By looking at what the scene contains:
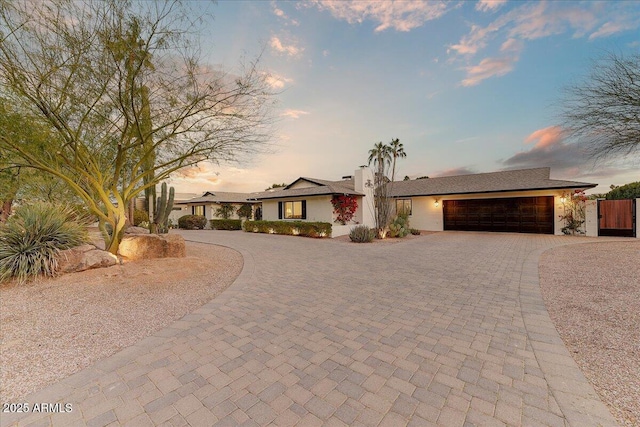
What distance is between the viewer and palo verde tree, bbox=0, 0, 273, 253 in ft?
17.4

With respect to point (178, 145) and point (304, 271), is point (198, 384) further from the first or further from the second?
point (178, 145)

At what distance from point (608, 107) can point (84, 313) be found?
15.9 meters

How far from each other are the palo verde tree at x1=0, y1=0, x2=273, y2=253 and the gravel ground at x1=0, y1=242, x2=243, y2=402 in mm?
2734

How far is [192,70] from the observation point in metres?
6.81

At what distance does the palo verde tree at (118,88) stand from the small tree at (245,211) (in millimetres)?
17268

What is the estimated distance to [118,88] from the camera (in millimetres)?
6219

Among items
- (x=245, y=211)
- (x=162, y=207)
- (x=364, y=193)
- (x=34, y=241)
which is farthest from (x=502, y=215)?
(x=34, y=241)

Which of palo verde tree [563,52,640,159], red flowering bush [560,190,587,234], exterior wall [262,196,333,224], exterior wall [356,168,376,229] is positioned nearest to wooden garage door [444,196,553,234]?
red flowering bush [560,190,587,234]

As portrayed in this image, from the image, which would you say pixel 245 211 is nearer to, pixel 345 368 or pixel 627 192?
pixel 345 368

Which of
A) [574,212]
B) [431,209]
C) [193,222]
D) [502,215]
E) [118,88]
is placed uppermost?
[118,88]

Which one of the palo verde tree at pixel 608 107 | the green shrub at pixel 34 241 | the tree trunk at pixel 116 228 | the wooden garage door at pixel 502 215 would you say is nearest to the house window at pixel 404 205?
the wooden garage door at pixel 502 215

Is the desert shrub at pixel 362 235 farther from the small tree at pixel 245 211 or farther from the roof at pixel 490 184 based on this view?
the small tree at pixel 245 211

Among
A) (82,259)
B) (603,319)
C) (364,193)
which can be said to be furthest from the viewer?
(364,193)

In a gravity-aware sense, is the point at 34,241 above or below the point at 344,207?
below
